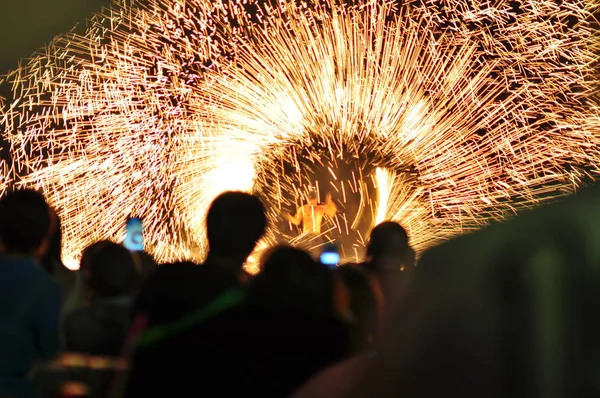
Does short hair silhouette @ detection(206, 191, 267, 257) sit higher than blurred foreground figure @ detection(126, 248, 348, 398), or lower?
higher

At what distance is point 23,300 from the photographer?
4.06 meters

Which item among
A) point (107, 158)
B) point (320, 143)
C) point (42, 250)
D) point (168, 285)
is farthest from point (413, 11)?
point (168, 285)

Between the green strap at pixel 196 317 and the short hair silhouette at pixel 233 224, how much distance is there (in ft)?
0.92

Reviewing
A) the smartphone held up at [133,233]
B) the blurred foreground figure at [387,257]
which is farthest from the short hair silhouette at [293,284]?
the smartphone held up at [133,233]

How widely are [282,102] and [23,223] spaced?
9401mm

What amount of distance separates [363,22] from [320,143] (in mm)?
1966

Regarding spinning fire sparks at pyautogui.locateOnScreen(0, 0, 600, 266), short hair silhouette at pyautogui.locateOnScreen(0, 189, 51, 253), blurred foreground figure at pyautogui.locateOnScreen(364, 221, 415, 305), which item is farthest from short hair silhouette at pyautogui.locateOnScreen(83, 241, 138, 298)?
spinning fire sparks at pyautogui.locateOnScreen(0, 0, 600, 266)

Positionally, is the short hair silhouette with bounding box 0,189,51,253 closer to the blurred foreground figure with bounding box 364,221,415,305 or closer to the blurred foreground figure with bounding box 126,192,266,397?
the blurred foreground figure with bounding box 126,192,266,397

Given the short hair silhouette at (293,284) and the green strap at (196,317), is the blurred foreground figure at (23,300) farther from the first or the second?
the short hair silhouette at (293,284)

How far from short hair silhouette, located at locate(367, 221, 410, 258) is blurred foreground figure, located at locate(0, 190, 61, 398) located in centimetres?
171

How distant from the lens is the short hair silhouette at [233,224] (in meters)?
3.52

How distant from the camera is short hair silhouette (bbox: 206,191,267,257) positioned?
3.52 metres

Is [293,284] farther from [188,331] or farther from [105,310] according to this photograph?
[105,310]

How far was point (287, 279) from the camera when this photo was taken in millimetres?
3230
